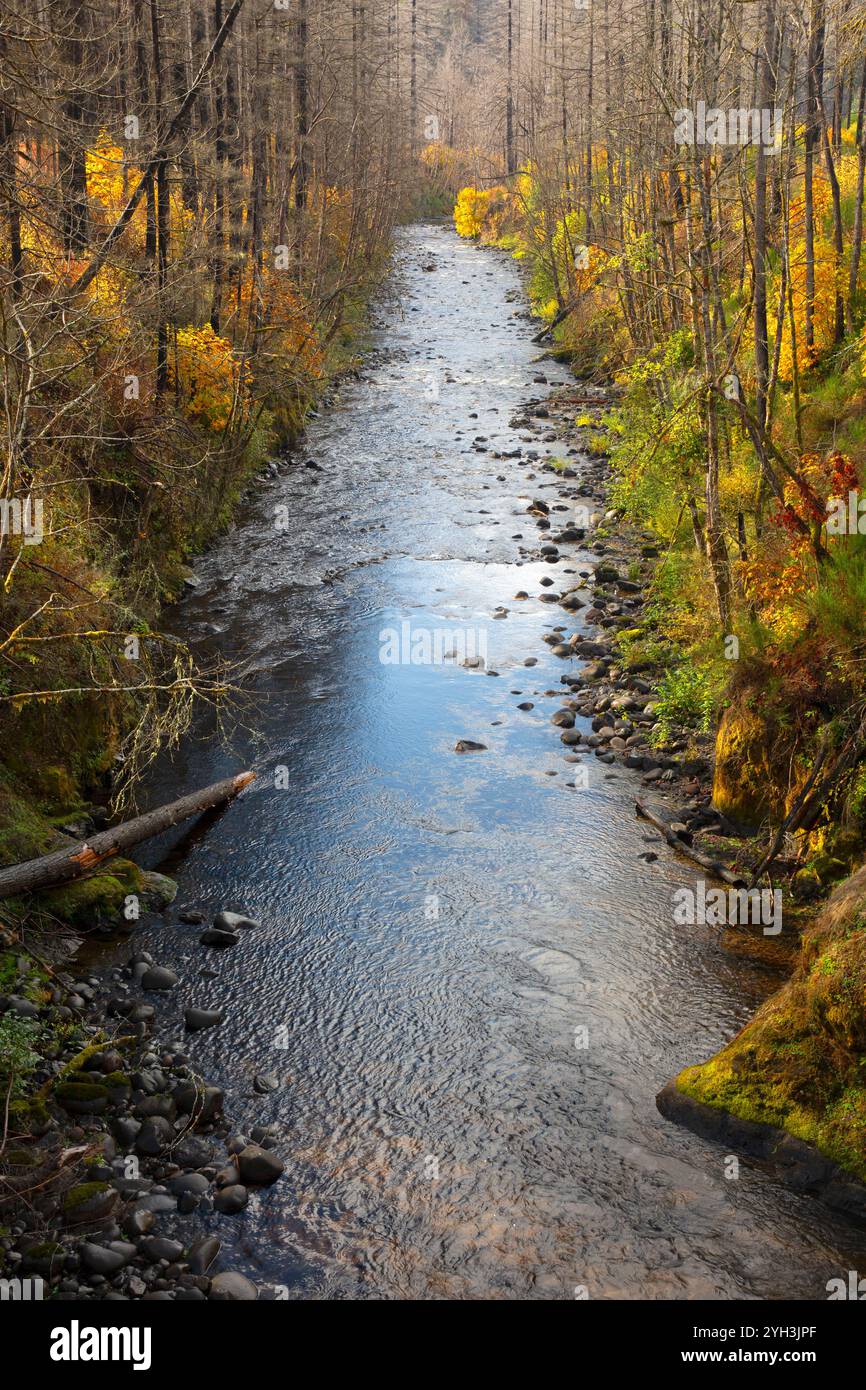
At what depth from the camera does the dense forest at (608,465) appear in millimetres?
8531

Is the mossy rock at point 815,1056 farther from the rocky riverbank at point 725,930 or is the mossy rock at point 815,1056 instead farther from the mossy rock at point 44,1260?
the mossy rock at point 44,1260

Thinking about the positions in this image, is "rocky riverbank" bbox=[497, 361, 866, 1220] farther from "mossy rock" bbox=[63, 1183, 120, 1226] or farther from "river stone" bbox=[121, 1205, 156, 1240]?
"mossy rock" bbox=[63, 1183, 120, 1226]

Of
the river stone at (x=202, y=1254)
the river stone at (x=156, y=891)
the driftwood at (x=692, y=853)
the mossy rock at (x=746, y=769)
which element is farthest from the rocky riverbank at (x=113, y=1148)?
the mossy rock at (x=746, y=769)

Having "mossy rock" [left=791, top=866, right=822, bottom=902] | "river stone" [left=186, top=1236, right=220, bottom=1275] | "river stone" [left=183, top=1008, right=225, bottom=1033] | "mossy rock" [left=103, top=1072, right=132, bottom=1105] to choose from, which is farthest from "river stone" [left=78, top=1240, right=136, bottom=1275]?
"mossy rock" [left=791, top=866, right=822, bottom=902]

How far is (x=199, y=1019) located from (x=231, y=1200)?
5.76ft

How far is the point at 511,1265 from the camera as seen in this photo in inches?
247

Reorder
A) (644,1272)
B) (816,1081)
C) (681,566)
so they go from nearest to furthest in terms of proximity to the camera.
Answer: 1. (644,1272)
2. (816,1081)
3. (681,566)

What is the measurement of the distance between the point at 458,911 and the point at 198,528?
10.1m

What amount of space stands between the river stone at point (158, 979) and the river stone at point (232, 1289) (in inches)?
111

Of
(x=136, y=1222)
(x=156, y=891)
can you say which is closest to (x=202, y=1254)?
(x=136, y=1222)

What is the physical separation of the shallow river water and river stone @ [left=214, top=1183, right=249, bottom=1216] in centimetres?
7

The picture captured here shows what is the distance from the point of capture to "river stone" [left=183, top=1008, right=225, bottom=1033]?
8.23 meters

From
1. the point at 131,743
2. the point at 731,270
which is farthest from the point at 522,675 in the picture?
the point at 731,270

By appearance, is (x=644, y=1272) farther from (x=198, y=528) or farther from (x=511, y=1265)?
(x=198, y=528)
